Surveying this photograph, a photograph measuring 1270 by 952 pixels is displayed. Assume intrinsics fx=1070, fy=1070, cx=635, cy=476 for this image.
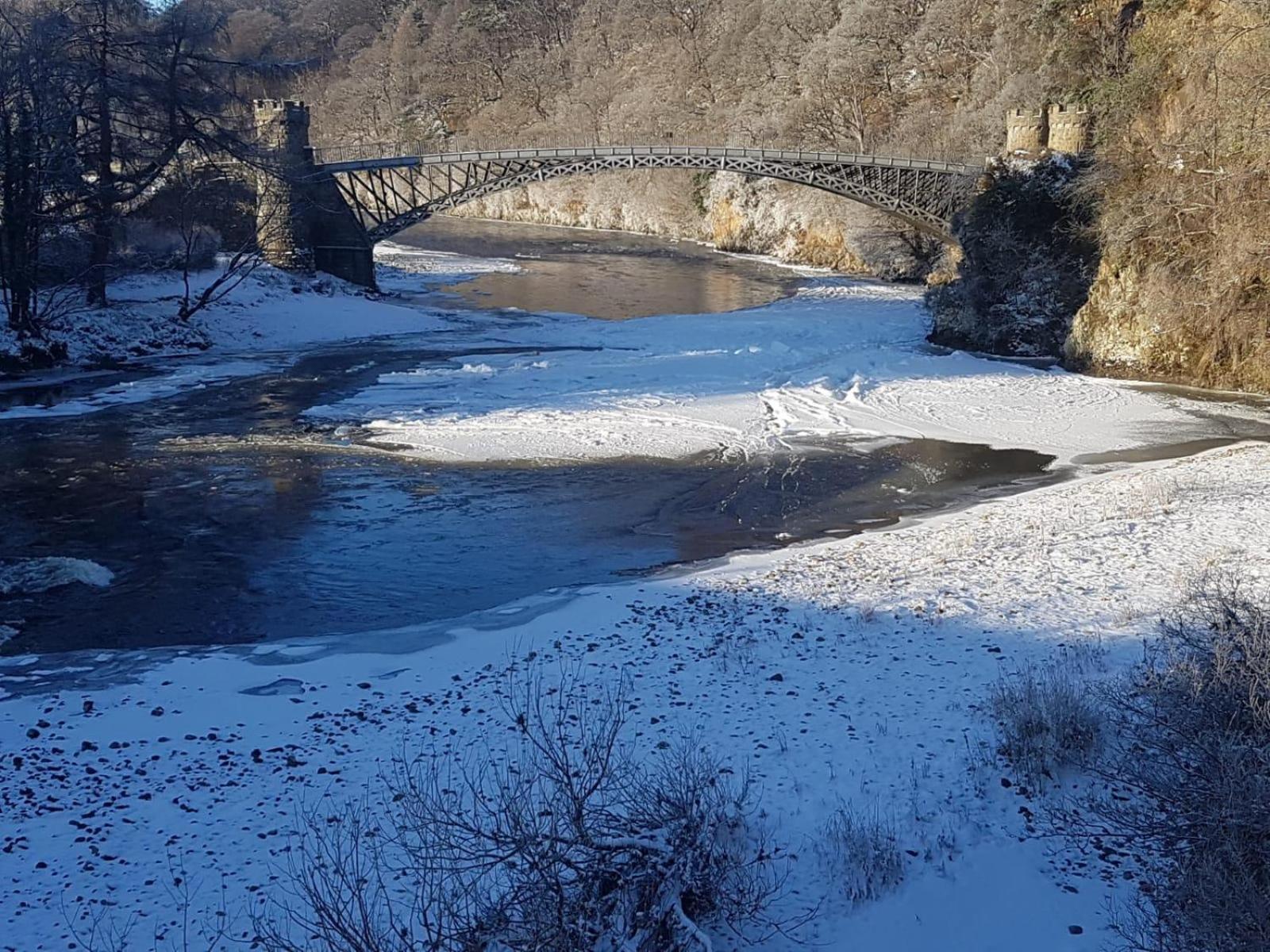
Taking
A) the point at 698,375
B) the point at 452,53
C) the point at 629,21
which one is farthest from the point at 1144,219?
the point at 452,53

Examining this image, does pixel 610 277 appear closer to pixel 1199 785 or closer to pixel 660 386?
pixel 660 386

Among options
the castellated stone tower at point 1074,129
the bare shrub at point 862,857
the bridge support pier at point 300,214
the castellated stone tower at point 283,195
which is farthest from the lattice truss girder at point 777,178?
the bare shrub at point 862,857

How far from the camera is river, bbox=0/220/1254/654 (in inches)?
481

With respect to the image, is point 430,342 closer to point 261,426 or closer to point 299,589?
point 261,426

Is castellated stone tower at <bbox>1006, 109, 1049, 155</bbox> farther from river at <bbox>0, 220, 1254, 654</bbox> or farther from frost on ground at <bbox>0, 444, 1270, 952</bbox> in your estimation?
frost on ground at <bbox>0, 444, 1270, 952</bbox>

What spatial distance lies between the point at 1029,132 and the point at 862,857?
3050 cm

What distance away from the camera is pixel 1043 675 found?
888 centimetres

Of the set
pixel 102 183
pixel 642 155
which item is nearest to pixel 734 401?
pixel 102 183

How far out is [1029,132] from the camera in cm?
3216

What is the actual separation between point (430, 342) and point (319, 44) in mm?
128354

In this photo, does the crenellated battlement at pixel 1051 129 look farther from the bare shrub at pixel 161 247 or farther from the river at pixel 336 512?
the bare shrub at pixel 161 247

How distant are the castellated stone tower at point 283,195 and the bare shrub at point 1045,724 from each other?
37.8 meters

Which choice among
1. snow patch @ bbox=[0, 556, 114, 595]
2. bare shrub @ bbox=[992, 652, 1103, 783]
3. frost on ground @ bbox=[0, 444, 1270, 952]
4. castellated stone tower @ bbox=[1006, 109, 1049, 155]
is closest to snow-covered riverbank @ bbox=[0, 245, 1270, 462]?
castellated stone tower @ bbox=[1006, 109, 1049, 155]

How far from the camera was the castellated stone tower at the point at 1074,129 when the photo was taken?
30047 millimetres
